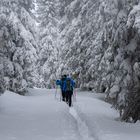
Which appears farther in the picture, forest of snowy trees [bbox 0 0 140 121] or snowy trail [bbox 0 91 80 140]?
forest of snowy trees [bbox 0 0 140 121]

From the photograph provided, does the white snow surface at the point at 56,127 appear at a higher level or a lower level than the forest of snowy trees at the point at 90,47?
lower

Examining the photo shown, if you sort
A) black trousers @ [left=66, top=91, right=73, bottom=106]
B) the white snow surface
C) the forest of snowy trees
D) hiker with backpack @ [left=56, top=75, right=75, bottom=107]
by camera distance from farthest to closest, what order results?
hiker with backpack @ [left=56, top=75, right=75, bottom=107] → black trousers @ [left=66, top=91, right=73, bottom=106] → the forest of snowy trees → the white snow surface

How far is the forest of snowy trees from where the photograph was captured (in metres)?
14.2

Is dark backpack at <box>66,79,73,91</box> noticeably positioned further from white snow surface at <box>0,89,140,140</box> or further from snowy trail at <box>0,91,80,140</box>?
white snow surface at <box>0,89,140,140</box>

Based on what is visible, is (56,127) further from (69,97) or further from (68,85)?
(68,85)

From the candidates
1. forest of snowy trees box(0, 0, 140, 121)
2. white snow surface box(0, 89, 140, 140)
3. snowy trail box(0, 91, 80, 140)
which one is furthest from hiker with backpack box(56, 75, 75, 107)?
white snow surface box(0, 89, 140, 140)

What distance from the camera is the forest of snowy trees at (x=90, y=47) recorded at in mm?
14250

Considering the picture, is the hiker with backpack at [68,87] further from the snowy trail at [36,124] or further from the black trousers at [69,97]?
the snowy trail at [36,124]

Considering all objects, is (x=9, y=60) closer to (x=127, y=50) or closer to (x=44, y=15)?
(x=127, y=50)

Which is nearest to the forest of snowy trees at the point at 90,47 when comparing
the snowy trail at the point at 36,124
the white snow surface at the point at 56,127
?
the white snow surface at the point at 56,127

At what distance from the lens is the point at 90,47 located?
30.0 m

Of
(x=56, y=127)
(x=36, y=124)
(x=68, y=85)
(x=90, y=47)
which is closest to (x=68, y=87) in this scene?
(x=68, y=85)

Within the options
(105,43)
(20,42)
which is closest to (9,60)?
(20,42)

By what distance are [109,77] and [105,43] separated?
77.8 inches
